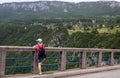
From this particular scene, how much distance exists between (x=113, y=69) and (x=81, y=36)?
340 ft

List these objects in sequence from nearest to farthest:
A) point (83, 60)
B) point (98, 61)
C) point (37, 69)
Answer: point (37, 69), point (83, 60), point (98, 61)

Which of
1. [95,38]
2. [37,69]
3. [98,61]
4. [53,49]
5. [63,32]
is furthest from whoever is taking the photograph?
[63,32]

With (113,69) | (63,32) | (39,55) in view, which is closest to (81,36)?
(63,32)

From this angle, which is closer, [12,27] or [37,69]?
[37,69]

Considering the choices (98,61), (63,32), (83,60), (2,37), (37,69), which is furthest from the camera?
(2,37)

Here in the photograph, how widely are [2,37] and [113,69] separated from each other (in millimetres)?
Answer: 166500

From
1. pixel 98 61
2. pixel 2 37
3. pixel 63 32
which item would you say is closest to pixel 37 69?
pixel 98 61

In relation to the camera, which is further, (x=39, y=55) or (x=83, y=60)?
(x=83, y=60)

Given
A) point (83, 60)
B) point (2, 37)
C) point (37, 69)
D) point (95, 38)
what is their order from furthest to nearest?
point (2, 37)
point (95, 38)
point (83, 60)
point (37, 69)

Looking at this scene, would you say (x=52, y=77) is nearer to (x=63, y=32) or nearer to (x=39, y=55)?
(x=39, y=55)

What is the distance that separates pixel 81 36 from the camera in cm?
12612

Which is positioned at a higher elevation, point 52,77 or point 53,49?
point 53,49

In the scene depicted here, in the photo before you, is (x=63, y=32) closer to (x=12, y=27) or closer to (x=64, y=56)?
(x=12, y=27)

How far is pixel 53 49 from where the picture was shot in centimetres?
1678
